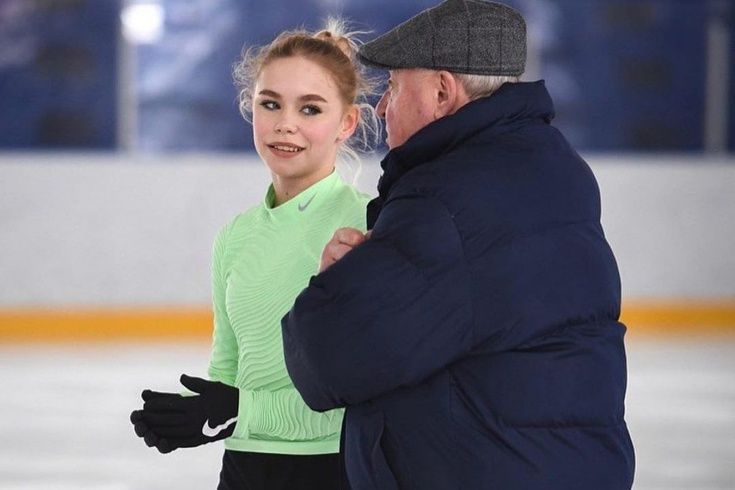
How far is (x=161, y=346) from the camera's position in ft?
26.4

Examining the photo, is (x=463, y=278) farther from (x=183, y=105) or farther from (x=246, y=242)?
(x=183, y=105)

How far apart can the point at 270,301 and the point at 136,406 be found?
4089 millimetres

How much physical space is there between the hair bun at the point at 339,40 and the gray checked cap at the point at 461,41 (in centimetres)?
63

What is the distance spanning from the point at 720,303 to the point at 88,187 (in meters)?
4.00

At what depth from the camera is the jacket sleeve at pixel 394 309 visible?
1.46 m

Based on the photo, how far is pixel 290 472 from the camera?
204 centimetres

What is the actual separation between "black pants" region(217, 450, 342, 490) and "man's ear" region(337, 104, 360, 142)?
1.64 feet

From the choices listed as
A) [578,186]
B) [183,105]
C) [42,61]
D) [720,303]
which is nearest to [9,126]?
[42,61]

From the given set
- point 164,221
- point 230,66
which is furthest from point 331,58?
point 230,66

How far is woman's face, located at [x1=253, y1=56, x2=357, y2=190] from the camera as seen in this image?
7.07 feet

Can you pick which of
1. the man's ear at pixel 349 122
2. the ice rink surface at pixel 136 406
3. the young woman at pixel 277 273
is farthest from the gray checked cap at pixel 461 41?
the ice rink surface at pixel 136 406

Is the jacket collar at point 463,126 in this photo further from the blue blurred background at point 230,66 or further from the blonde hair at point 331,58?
the blue blurred background at point 230,66

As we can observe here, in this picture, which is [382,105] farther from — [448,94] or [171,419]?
[171,419]

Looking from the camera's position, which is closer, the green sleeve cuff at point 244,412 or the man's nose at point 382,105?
the man's nose at point 382,105
